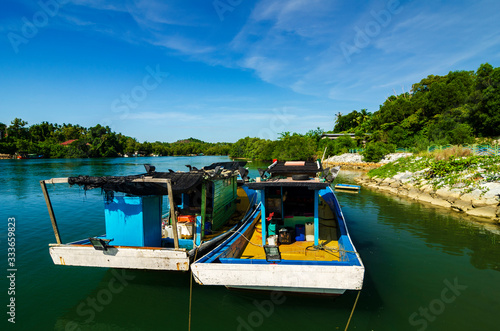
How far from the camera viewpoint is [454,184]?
56.9 ft

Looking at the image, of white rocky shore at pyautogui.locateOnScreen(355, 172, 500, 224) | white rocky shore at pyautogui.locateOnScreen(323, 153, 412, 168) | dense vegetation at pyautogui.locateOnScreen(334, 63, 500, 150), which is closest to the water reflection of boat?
white rocky shore at pyautogui.locateOnScreen(355, 172, 500, 224)

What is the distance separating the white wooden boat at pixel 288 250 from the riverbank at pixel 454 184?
417 inches

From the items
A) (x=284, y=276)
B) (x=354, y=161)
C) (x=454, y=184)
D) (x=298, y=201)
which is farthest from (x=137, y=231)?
(x=354, y=161)

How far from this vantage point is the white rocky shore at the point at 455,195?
14.0 meters

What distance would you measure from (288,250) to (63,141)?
129 meters

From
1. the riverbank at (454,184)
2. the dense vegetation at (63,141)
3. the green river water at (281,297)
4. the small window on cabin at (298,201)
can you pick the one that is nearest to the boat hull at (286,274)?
the green river water at (281,297)

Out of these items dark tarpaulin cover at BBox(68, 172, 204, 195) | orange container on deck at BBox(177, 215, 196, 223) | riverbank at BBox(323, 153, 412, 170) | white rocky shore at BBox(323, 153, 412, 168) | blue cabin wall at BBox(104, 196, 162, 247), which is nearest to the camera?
dark tarpaulin cover at BBox(68, 172, 204, 195)

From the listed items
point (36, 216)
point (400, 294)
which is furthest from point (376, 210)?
point (36, 216)

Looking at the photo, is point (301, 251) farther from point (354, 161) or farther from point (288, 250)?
point (354, 161)

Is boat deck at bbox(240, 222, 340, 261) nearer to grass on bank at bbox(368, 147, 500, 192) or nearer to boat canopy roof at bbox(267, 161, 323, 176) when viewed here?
boat canopy roof at bbox(267, 161, 323, 176)

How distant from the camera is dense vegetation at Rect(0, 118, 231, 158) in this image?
3265 inches

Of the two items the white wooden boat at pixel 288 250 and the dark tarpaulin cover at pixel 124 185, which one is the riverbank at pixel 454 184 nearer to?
the white wooden boat at pixel 288 250

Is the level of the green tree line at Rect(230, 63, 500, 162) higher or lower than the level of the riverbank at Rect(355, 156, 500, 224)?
higher

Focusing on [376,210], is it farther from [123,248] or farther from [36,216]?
[36,216]
